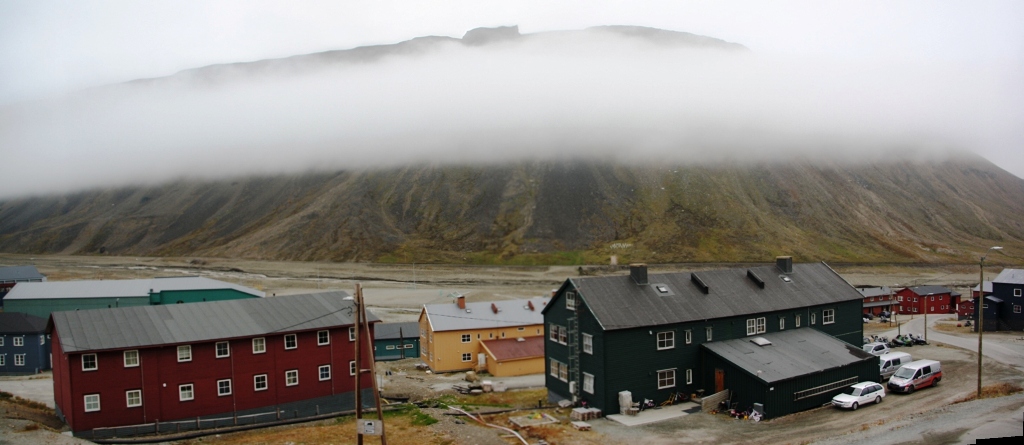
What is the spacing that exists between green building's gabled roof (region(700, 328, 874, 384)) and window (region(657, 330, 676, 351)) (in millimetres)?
1916

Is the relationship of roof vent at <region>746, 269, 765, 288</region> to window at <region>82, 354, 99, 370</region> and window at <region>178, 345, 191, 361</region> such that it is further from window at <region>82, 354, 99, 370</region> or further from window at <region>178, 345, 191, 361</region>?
window at <region>82, 354, 99, 370</region>

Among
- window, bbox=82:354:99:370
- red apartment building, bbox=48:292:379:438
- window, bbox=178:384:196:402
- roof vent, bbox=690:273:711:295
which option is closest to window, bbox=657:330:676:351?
roof vent, bbox=690:273:711:295

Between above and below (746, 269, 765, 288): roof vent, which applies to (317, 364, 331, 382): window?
below

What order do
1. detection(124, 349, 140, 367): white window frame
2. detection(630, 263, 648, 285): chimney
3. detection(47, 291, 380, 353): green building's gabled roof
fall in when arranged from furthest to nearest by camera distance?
detection(630, 263, 648, 285): chimney < detection(47, 291, 380, 353): green building's gabled roof < detection(124, 349, 140, 367): white window frame

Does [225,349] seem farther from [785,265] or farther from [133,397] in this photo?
[785,265]

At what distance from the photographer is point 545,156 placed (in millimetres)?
199875

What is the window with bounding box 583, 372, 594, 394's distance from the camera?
1358 inches

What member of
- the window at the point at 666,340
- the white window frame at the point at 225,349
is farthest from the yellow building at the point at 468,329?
the white window frame at the point at 225,349

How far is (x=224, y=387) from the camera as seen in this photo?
33312mm

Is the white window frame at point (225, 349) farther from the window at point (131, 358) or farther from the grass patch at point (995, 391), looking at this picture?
the grass patch at point (995, 391)

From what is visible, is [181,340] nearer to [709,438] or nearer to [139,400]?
[139,400]

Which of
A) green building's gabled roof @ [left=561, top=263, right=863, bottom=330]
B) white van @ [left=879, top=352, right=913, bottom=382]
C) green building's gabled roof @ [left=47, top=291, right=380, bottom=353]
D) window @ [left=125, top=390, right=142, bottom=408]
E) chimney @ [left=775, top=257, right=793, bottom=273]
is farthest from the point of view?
chimney @ [left=775, top=257, right=793, bottom=273]

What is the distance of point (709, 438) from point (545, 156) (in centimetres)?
17358

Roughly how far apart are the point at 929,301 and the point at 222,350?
3410 inches
